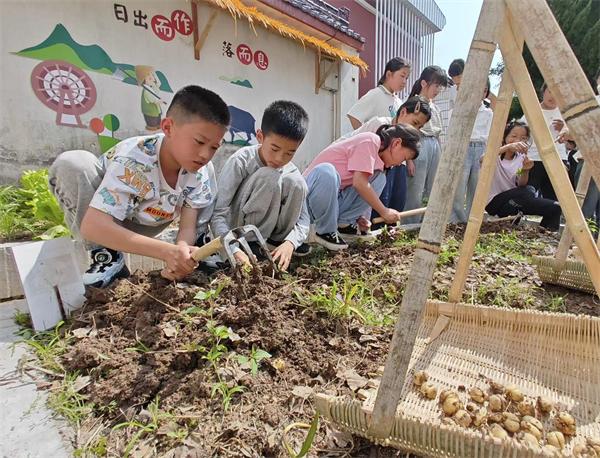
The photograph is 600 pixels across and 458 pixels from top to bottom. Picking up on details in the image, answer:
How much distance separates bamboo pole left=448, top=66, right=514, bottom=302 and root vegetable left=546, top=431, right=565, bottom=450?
636 millimetres

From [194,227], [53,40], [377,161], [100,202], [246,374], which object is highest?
[53,40]

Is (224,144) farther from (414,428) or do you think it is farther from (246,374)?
(414,428)

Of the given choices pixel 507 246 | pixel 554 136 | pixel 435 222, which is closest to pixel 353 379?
pixel 435 222

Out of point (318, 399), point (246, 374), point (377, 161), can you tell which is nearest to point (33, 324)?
point (246, 374)

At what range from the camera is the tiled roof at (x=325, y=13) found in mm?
5582

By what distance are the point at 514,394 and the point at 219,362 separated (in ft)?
3.31

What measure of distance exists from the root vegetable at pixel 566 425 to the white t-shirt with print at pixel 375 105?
351cm

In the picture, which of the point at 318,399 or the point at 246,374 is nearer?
the point at 318,399

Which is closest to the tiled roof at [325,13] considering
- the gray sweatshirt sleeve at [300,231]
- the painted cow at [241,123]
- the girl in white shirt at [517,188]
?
the painted cow at [241,123]

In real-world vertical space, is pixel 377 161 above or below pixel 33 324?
above

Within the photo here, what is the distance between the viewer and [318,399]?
97 cm

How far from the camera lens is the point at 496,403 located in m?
1.12

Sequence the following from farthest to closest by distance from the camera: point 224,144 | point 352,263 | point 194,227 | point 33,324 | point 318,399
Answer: point 224,144, point 352,263, point 194,227, point 33,324, point 318,399

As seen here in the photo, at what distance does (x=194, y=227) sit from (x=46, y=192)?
5.53 feet
